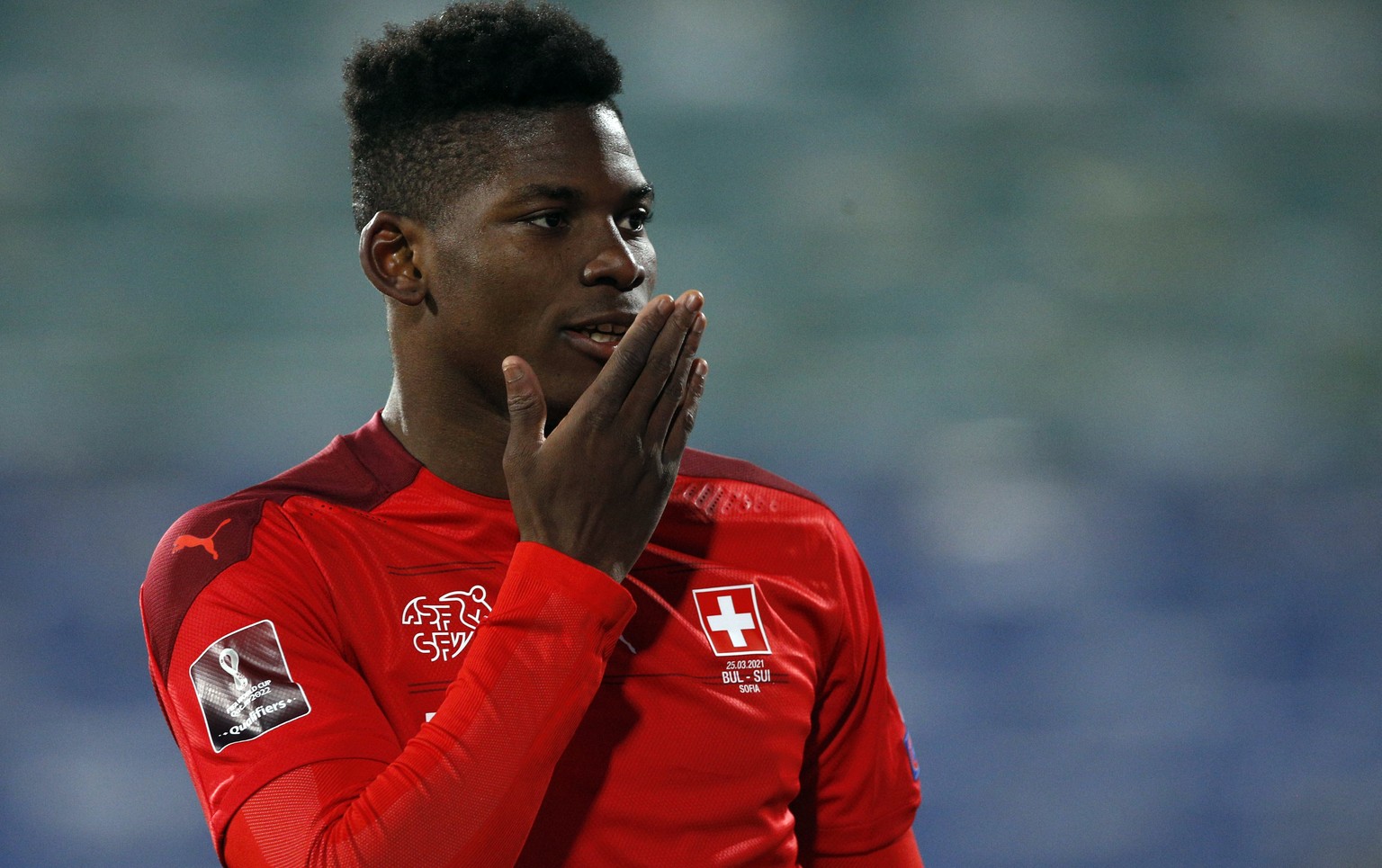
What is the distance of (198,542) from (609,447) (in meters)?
0.43

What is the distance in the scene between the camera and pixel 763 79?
392 centimetres

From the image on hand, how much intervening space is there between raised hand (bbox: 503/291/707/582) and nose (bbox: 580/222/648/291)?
0.12 m

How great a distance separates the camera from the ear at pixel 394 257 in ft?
4.55

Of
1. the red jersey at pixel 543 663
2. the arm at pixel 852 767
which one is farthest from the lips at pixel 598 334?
the arm at pixel 852 767

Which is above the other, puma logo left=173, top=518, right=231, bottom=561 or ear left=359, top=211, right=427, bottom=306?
ear left=359, top=211, right=427, bottom=306

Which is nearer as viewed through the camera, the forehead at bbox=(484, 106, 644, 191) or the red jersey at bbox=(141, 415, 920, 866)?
the red jersey at bbox=(141, 415, 920, 866)

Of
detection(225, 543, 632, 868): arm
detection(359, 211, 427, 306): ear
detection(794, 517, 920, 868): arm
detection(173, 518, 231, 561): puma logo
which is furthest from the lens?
detection(794, 517, 920, 868): arm

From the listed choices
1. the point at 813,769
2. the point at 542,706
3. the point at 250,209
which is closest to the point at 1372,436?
the point at 813,769

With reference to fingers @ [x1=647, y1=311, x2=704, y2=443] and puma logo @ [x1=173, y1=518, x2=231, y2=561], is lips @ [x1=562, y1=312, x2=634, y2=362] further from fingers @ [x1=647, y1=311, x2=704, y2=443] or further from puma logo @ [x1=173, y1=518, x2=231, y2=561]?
puma logo @ [x1=173, y1=518, x2=231, y2=561]

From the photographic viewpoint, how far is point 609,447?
118 centimetres

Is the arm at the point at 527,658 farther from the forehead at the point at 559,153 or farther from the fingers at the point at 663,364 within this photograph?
the forehead at the point at 559,153

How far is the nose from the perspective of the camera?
1.30 m

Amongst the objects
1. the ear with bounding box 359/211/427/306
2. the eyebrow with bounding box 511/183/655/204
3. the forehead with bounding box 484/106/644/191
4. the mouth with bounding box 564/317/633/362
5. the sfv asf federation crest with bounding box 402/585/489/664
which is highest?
the forehead with bounding box 484/106/644/191

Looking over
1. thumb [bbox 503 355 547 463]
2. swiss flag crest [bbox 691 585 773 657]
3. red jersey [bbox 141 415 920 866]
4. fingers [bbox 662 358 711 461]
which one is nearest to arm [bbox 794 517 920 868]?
red jersey [bbox 141 415 920 866]
